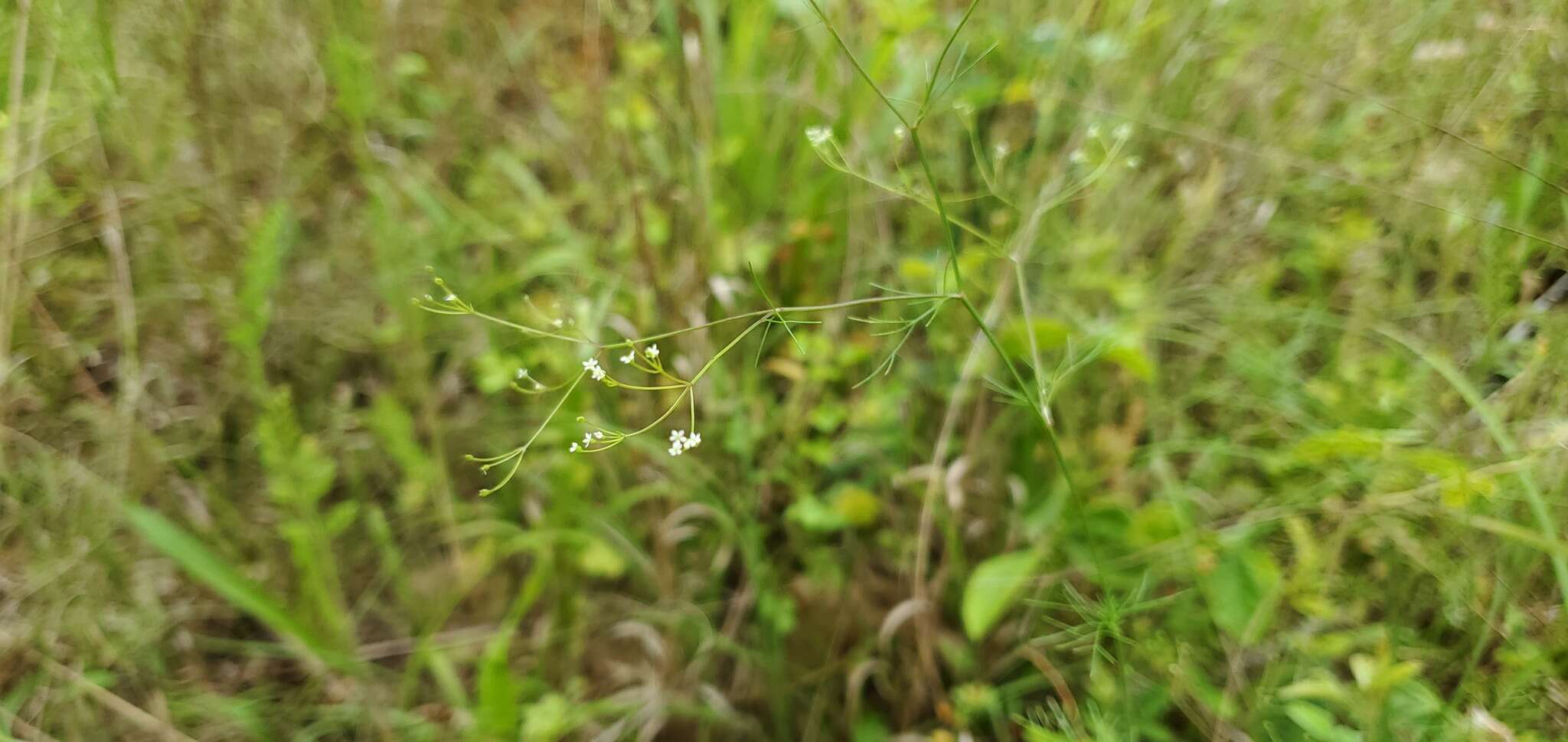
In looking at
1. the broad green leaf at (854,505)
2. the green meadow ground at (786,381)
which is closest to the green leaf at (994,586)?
the green meadow ground at (786,381)

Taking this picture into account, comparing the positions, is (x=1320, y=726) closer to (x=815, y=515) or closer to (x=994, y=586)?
(x=994, y=586)

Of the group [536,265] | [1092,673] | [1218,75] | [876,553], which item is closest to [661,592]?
[876,553]

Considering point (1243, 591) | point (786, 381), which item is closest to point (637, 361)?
point (786, 381)

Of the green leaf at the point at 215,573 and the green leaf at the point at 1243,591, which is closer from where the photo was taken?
the green leaf at the point at 1243,591

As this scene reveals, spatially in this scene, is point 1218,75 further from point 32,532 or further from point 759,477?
point 32,532

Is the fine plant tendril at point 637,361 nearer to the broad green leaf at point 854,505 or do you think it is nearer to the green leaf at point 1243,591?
the broad green leaf at point 854,505

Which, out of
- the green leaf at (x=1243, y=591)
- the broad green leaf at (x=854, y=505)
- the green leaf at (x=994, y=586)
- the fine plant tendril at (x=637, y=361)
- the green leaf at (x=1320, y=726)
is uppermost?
the fine plant tendril at (x=637, y=361)

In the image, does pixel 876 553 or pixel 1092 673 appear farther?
pixel 876 553

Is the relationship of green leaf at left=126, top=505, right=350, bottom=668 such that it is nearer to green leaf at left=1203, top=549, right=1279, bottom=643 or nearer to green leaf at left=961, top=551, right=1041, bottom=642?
green leaf at left=961, top=551, right=1041, bottom=642

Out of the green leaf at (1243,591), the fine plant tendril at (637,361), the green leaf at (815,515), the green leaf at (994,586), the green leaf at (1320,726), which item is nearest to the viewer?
the fine plant tendril at (637,361)

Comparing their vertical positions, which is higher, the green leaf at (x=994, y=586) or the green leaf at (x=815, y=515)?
the green leaf at (x=994, y=586)
